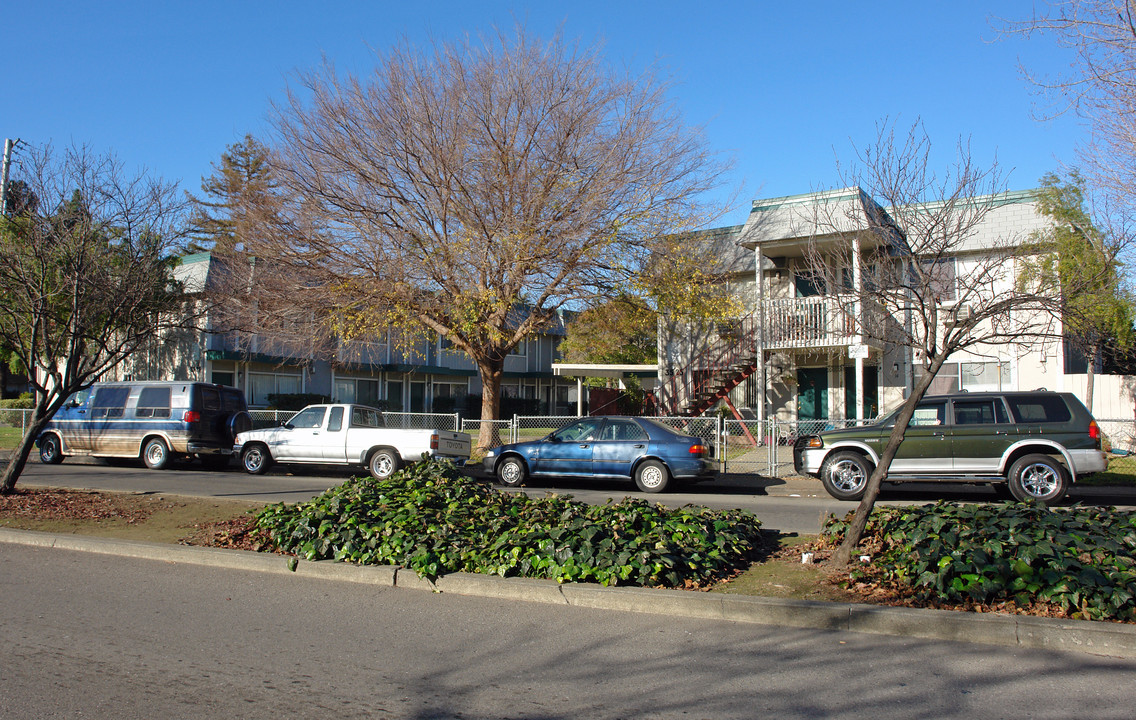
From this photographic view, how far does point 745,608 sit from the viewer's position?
596 cm

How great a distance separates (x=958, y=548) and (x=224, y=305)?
744 inches

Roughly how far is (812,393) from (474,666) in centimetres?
1880

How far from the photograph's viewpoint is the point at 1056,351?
1820cm

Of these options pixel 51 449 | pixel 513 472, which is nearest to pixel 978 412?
pixel 513 472

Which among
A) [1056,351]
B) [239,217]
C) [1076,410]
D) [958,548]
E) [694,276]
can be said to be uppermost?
[239,217]

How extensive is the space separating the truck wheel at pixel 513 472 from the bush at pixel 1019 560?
9.08m

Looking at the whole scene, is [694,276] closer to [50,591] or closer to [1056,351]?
[1056,351]

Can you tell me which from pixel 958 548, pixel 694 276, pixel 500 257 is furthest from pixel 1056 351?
pixel 958 548

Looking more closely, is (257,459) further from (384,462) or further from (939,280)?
(939,280)

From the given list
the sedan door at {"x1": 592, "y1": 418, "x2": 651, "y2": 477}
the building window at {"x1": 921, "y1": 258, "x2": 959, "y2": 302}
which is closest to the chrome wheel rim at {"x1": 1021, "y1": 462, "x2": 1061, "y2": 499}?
the building window at {"x1": 921, "y1": 258, "x2": 959, "y2": 302}

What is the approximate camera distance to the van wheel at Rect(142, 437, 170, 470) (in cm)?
1828

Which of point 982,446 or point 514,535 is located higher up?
point 982,446

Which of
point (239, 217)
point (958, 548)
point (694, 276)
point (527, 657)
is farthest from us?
point (239, 217)

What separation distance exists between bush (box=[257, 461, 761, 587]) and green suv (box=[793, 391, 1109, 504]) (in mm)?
5626
